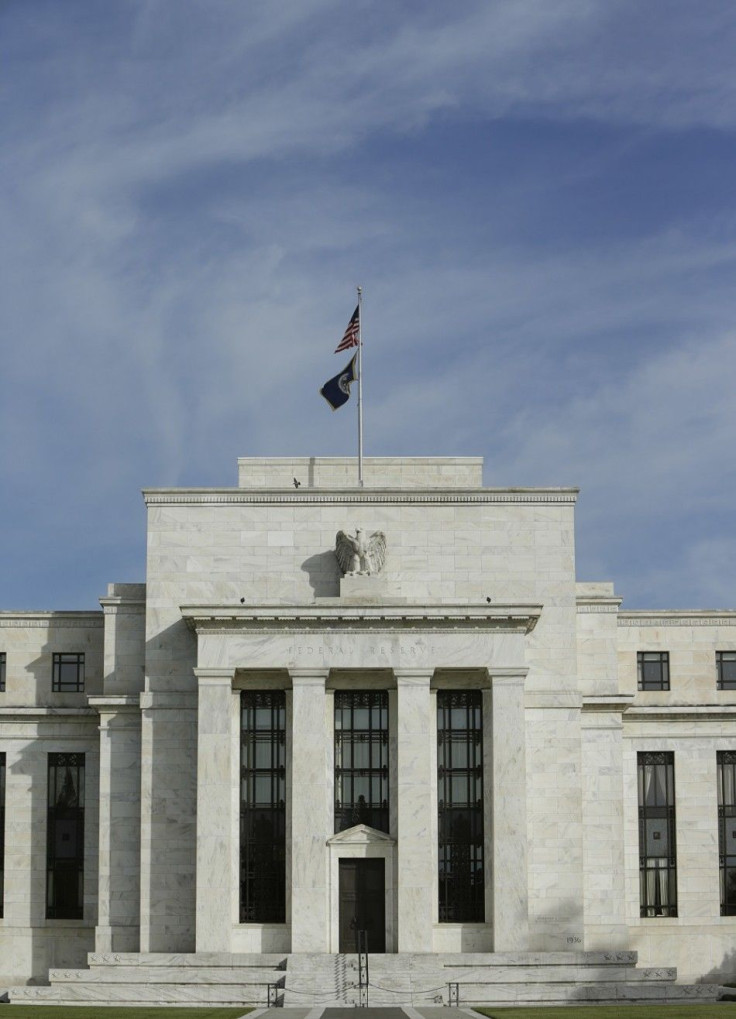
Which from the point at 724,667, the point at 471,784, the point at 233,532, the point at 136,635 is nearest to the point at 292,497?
the point at 233,532

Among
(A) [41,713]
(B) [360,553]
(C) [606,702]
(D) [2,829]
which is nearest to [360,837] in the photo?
(B) [360,553]

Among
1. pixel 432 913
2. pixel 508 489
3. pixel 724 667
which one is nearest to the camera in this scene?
pixel 432 913

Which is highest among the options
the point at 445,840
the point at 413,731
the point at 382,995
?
the point at 413,731

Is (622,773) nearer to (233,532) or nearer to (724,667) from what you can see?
(724,667)

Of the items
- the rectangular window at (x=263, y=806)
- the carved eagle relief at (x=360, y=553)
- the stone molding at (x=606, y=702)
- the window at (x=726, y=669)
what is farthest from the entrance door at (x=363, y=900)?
the window at (x=726, y=669)

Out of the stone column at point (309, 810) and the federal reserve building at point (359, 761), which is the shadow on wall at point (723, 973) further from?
the stone column at point (309, 810)

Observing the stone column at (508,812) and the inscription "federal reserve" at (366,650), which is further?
the inscription "federal reserve" at (366,650)

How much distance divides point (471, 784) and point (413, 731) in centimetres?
333

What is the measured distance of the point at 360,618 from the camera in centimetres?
6147

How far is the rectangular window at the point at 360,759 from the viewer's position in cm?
6253

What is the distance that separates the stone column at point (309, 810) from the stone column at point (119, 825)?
21.6ft

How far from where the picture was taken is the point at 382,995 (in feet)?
182

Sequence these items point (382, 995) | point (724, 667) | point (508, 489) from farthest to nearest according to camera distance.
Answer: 1. point (724, 667)
2. point (508, 489)
3. point (382, 995)

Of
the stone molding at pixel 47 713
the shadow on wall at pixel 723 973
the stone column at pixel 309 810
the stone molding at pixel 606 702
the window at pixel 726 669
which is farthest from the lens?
the window at pixel 726 669
